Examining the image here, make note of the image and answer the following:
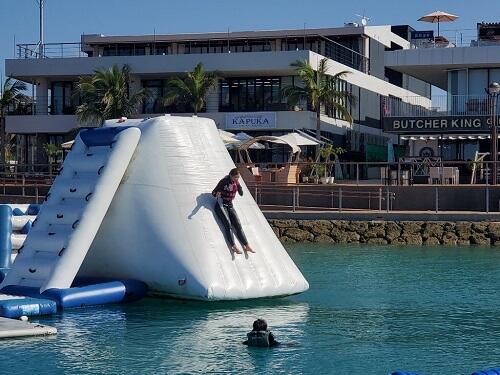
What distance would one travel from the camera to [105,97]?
49.2 m

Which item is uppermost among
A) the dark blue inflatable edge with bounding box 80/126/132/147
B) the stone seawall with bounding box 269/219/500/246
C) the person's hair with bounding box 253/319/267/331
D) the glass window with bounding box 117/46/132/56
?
the glass window with bounding box 117/46/132/56

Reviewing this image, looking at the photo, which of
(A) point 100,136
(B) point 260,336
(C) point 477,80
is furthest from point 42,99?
(B) point 260,336

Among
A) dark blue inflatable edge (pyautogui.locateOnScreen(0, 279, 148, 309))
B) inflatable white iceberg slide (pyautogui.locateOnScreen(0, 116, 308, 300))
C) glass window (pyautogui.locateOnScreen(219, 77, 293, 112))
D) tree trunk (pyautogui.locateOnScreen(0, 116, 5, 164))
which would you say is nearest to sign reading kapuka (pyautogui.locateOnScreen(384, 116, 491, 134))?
glass window (pyautogui.locateOnScreen(219, 77, 293, 112))

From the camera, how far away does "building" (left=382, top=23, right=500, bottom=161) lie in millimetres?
43750

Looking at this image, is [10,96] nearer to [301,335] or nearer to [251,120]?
[251,120]

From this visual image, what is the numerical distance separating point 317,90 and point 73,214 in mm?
32819

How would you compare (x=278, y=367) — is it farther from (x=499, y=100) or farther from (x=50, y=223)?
(x=499, y=100)

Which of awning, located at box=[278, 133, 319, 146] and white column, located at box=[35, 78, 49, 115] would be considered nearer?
awning, located at box=[278, 133, 319, 146]

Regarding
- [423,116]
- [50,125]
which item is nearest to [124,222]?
[423,116]

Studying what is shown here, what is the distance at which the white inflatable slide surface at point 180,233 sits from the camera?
16.4 m

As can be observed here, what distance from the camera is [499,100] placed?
45031 millimetres

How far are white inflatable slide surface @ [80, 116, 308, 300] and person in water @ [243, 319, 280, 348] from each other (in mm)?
2815

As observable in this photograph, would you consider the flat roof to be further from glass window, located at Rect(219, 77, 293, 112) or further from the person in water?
the person in water

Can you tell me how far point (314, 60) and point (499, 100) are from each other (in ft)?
31.6
